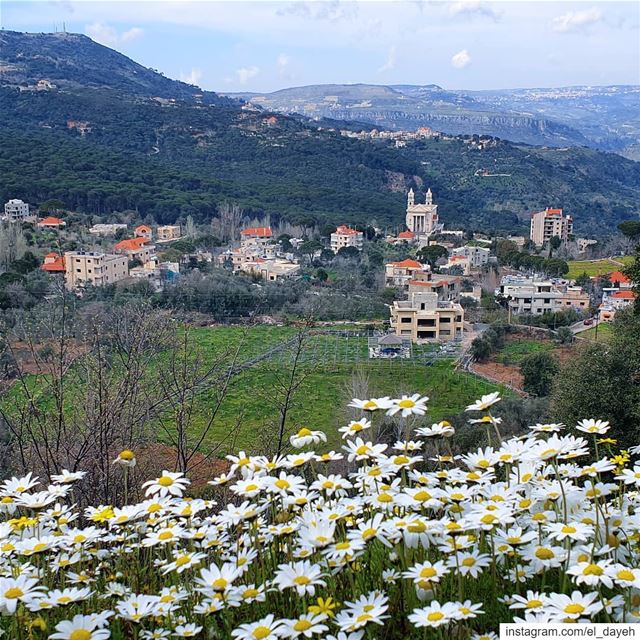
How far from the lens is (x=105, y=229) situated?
1416 inches

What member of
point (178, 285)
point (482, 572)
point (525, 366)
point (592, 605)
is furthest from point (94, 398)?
point (178, 285)

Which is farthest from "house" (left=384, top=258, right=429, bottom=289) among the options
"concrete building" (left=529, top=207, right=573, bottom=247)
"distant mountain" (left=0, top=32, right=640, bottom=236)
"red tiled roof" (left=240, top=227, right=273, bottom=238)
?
"concrete building" (left=529, top=207, right=573, bottom=247)

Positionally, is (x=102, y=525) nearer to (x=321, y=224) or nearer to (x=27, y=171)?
(x=321, y=224)

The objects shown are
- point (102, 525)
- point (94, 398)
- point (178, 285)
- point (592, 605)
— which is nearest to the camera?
point (592, 605)

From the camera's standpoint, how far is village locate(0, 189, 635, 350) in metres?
22.5

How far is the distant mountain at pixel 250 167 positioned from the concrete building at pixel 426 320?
2079cm

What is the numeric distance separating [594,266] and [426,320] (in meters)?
13.5

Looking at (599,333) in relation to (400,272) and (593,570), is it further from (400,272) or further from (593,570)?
(593,570)

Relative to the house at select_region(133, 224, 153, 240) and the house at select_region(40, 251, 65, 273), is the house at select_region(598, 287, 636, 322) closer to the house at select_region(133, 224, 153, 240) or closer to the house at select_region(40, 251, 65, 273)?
the house at select_region(40, 251, 65, 273)

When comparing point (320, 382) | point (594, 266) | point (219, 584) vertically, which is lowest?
point (320, 382)

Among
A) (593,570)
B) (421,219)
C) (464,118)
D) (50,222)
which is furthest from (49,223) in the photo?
(464,118)

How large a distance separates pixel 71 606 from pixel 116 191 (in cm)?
4386

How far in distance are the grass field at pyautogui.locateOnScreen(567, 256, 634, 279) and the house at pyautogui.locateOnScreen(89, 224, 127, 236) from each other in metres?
21.3

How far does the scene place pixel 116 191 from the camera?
141ft
